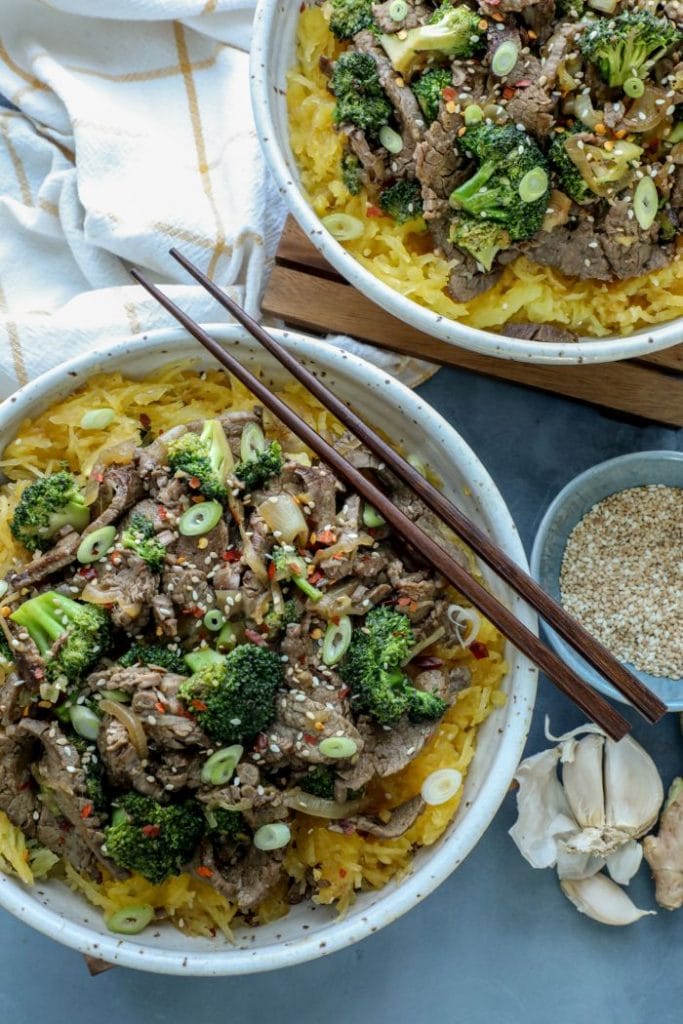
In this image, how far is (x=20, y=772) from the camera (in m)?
2.76

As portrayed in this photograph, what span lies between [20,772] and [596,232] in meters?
2.21

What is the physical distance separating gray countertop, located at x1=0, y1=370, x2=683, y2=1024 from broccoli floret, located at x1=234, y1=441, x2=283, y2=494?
0.94 meters

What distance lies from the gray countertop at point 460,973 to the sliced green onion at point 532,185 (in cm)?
88

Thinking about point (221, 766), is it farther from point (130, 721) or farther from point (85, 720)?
point (85, 720)

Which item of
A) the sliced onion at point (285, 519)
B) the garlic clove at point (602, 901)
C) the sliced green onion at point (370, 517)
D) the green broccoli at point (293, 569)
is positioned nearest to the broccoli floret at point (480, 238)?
the sliced green onion at point (370, 517)

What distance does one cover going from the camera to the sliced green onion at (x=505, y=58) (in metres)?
2.80

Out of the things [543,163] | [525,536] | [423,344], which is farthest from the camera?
[525,536]

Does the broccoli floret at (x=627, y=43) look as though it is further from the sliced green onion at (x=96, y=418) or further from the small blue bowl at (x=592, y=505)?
the sliced green onion at (x=96, y=418)

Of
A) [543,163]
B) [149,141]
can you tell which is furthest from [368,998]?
[149,141]

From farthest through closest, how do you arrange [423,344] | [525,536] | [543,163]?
[525,536], [423,344], [543,163]

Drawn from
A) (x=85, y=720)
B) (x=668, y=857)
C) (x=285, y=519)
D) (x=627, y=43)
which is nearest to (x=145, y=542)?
(x=285, y=519)

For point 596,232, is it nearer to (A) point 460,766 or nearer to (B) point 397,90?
(B) point 397,90

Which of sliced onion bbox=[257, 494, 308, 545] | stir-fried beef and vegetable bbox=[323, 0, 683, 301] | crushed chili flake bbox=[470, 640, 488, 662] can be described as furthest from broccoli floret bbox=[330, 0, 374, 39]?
crushed chili flake bbox=[470, 640, 488, 662]

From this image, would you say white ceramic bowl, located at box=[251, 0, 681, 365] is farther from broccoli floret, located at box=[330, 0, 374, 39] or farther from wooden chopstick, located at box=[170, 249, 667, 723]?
wooden chopstick, located at box=[170, 249, 667, 723]
